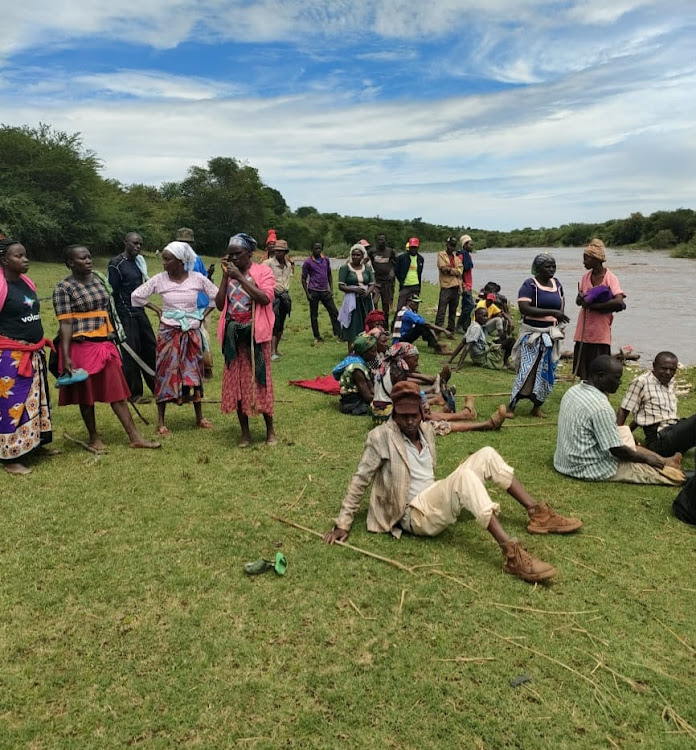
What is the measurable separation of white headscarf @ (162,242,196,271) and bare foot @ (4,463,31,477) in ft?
7.91

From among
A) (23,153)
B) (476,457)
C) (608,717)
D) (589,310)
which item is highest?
(23,153)

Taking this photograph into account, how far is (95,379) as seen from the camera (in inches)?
220

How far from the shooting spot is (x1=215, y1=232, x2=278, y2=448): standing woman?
213 inches

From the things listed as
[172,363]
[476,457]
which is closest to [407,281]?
[172,363]

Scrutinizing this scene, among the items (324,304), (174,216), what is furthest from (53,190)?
(324,304)

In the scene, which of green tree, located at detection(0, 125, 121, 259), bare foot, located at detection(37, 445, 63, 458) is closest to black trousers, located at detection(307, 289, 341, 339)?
bare foot, located at detection(37, 445, 63, 458)

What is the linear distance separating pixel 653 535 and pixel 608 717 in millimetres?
1944

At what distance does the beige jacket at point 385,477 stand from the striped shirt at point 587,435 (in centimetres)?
184

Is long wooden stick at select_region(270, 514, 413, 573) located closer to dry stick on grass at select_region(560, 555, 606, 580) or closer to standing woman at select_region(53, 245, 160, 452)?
dry stick on grass at select_region(560, 555, 606, 580)

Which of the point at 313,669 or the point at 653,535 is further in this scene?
the point at 653,535

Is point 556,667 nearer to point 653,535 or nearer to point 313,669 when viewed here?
point 313,669

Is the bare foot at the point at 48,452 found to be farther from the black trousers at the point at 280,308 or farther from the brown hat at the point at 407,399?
the black trousers at the point at 280,308

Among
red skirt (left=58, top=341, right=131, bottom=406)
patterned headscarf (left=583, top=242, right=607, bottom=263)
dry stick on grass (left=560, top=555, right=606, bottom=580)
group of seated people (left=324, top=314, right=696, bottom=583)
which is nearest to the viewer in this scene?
dry stick on grass (left=560, top=555, right=606, bottom=580)

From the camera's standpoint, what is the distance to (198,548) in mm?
3994
